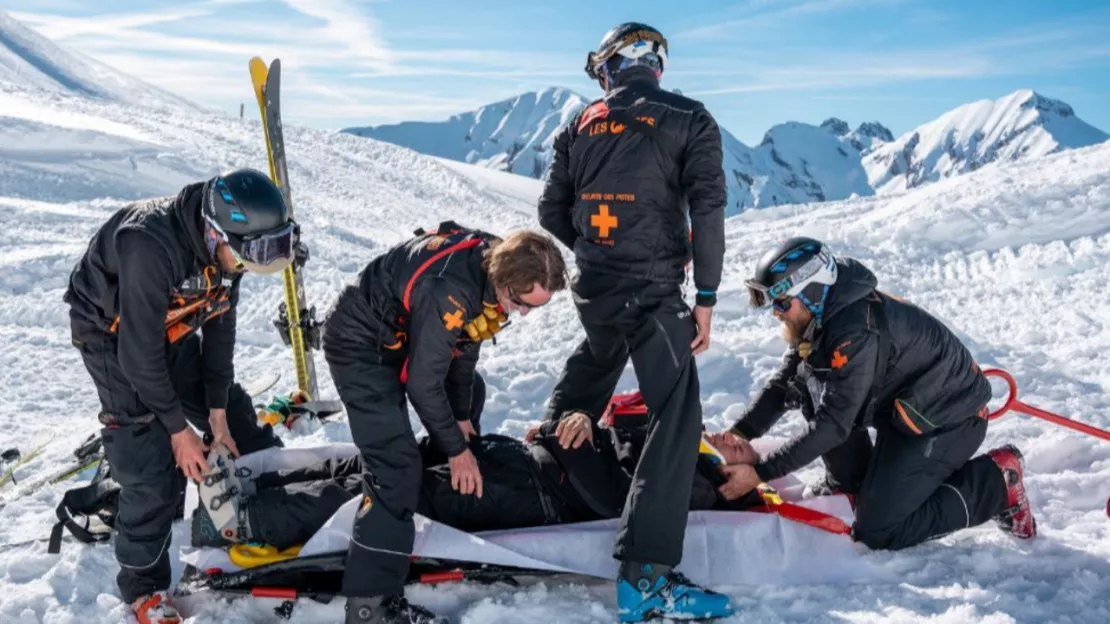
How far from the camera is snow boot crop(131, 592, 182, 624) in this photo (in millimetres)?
3631

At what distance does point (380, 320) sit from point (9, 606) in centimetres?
224

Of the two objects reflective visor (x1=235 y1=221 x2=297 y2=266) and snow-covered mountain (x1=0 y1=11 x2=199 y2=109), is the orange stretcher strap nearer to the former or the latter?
reflective visor (x1=235 y1=221 x2=297 y2=266)

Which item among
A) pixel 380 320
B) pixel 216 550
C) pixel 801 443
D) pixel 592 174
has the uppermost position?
pixel 592 174

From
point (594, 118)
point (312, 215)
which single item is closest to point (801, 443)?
point (594, 118)

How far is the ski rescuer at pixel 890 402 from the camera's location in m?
4.00

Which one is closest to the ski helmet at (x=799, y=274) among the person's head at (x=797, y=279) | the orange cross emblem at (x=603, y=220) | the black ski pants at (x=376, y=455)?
the person's head at (x=797, y=279)

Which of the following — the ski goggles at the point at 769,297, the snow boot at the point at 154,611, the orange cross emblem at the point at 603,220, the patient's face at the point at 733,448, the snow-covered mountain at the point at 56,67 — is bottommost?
the snow boot at the point at 154,611

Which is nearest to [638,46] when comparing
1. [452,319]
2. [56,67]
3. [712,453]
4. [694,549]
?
[452,319]

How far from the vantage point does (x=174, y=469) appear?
12.3 feet

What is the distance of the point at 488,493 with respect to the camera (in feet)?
13.1

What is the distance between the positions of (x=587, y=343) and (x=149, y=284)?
2240 millimetres

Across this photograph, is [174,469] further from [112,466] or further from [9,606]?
[9,606]

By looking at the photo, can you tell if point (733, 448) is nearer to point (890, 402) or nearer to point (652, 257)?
point (890, 402)

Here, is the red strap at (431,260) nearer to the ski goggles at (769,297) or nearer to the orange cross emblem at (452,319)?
the orange cross emblem at (452,319)
